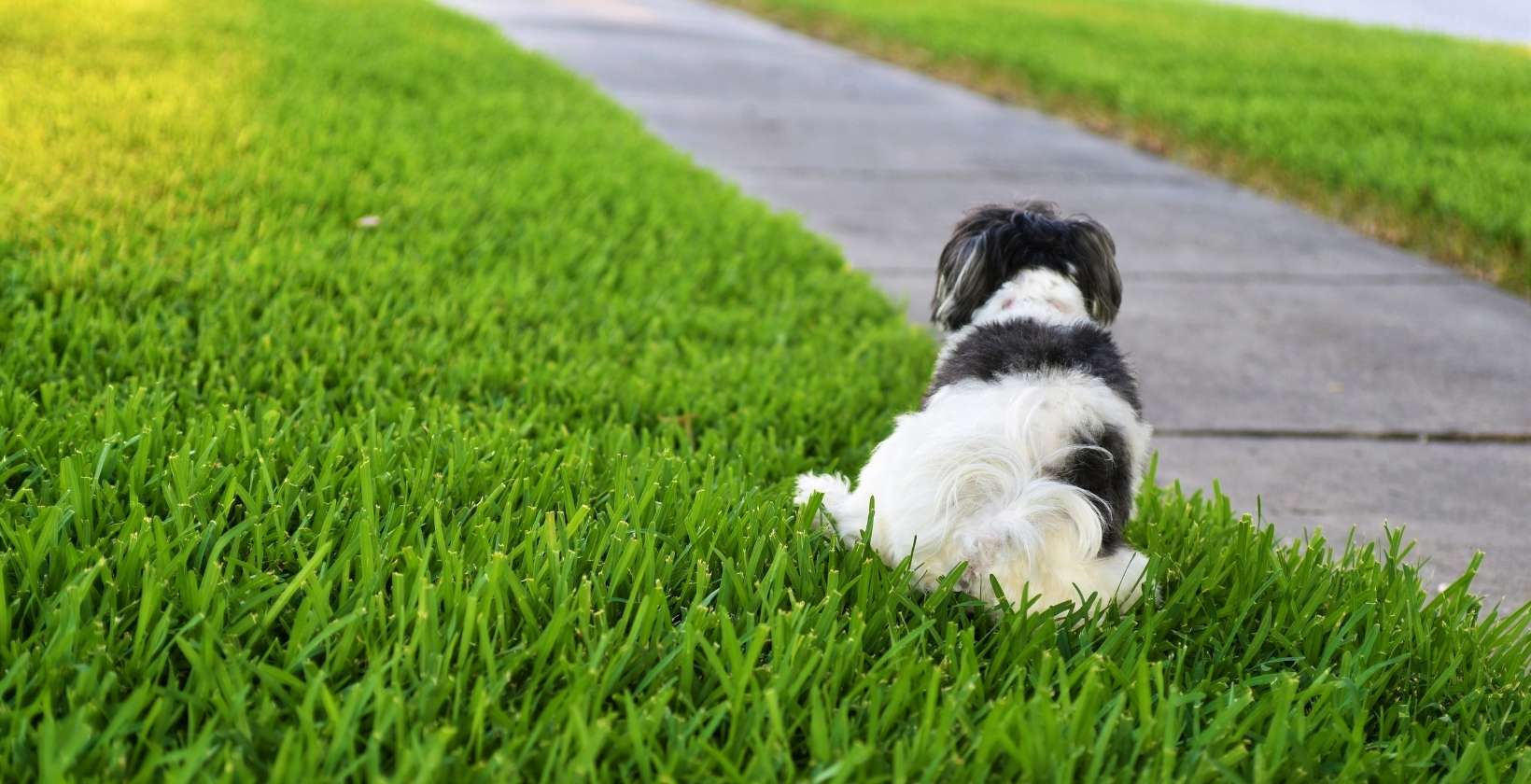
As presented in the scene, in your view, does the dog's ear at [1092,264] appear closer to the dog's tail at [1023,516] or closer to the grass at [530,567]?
the grass at [530,567]

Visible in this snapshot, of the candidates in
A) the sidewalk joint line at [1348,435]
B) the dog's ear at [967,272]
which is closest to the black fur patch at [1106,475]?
the dog's ear at [967,272]

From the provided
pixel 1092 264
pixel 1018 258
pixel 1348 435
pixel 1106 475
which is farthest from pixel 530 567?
pixel 1348 435

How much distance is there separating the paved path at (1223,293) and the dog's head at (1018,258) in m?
0.89

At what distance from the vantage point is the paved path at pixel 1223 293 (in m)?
3.99

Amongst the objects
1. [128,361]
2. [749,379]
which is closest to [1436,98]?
[749,379]

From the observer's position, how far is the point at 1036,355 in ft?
9.56

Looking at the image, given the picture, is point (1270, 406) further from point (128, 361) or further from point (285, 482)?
point (128, 361)

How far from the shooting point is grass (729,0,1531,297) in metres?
7.09

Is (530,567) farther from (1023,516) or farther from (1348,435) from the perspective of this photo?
(1348,435)

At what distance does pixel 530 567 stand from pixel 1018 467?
3.23 ft

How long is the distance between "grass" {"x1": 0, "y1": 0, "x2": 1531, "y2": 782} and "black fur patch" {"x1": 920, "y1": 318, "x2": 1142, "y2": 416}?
468mm

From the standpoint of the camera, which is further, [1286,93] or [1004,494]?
[1286,93]

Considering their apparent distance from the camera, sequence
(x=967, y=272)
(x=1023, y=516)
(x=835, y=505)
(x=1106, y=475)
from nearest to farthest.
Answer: (x=1023, y=516) → (x=1106, y=475) → (x=835, y=505) → (x=967, y=272)

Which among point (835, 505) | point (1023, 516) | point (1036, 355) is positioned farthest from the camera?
point (835, 505)
